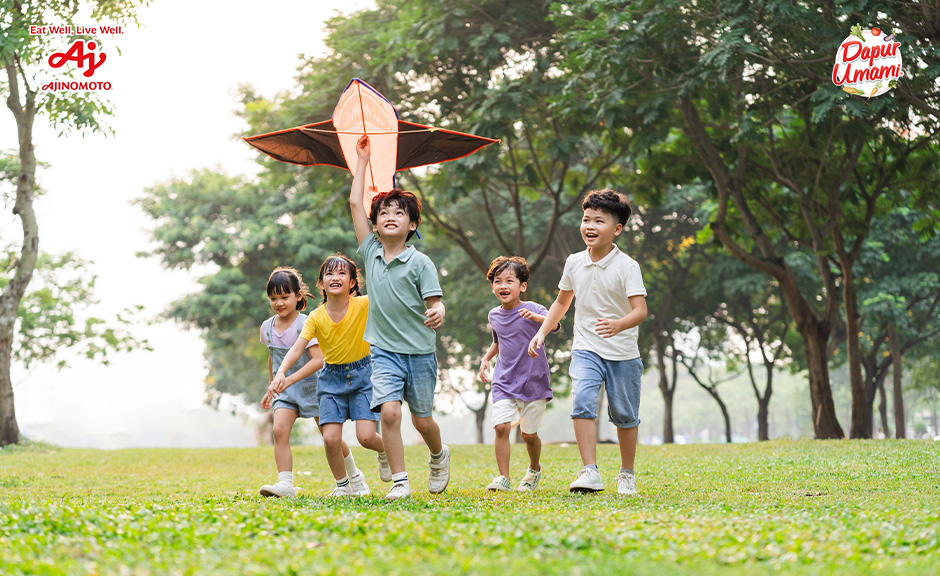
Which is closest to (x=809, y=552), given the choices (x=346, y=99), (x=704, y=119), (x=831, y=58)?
(x=346, y=99)

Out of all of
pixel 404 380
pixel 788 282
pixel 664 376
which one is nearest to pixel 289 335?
pixel 404 380

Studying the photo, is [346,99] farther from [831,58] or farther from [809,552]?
[831,58]

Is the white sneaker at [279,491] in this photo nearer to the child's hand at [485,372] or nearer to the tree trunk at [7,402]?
the child's hand at [485,372]

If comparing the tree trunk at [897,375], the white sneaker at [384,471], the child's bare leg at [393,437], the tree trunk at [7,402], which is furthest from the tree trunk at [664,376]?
the child's bare leg at [393,437]

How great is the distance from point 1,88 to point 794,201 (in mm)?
16863

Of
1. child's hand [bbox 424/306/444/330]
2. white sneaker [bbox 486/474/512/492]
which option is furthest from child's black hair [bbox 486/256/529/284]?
white sneaker [bbox 486/474/512/492]

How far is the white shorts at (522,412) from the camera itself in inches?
297

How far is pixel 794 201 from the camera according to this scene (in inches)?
688

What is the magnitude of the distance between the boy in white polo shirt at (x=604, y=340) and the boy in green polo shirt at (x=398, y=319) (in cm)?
92

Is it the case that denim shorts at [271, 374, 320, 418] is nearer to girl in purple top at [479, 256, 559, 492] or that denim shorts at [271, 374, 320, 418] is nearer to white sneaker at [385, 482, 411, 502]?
white sneaker at [385, 482, 411, 502]

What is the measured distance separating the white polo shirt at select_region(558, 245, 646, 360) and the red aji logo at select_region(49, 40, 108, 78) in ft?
39.5

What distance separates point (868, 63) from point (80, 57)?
13.0m

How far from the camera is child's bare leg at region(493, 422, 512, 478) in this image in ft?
24.8

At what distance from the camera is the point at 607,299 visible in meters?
6.74
